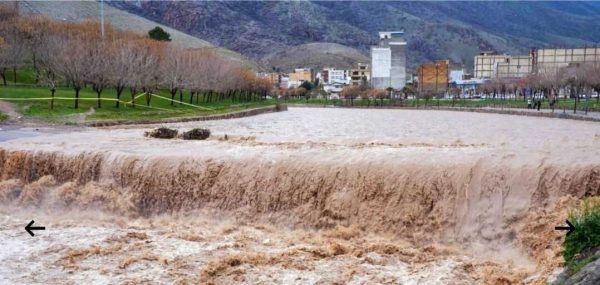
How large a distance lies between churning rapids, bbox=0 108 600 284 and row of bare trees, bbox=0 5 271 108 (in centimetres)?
2930

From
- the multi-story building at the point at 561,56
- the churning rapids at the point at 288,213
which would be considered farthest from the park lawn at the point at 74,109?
the multi-story building at the point at 561,56

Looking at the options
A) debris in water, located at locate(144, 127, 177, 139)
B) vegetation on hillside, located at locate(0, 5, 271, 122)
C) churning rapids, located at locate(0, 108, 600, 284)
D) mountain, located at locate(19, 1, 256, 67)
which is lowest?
churning rapids, located at locate(0, 108, 600, 284)

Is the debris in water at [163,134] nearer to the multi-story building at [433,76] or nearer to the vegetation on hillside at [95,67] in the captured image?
the vegetation on hillside at [95,67]

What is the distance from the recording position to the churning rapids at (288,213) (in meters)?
12.7

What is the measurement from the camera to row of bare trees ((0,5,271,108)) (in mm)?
53000

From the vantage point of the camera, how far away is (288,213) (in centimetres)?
1689

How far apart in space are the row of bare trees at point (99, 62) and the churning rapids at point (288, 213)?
96.1ft

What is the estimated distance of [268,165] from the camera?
18.2 metres

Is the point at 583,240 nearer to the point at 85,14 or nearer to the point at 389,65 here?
the point at 85,14

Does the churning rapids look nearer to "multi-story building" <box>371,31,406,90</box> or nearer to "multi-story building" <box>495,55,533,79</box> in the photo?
"multi-story building" <box>495,55,533,79</box>

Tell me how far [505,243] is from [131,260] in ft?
26.9

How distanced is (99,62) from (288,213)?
41316mm

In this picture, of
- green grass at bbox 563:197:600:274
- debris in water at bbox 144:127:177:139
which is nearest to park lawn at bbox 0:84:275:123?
debris in water at bbox 144:127:177:139

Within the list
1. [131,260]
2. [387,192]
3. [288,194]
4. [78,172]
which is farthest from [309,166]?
[78,172]
